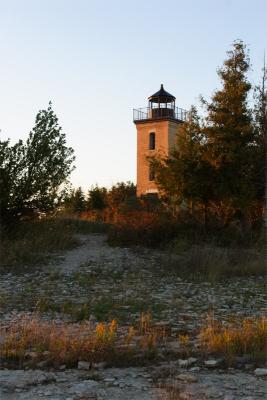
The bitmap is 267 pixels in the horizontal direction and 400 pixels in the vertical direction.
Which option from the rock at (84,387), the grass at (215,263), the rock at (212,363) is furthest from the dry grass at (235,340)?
the grass at (215,263)

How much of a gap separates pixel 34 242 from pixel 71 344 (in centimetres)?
Answer: 1196

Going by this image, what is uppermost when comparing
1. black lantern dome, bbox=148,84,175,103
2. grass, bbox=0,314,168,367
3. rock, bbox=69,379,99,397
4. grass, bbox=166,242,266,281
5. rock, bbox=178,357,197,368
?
black lantern dome, bbox=148,84,175,103

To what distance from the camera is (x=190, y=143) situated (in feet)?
73.7

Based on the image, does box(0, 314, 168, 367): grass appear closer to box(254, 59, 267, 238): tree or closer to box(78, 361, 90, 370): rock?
box(78, 361, 90, 370): rock

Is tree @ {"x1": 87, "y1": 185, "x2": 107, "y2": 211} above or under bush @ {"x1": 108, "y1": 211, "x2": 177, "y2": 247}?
above

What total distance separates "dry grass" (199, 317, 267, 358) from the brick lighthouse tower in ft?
121

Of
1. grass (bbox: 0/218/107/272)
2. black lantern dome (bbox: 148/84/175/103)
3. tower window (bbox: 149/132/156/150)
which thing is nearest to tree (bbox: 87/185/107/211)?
tower window (bbox: 149/132/156/150)

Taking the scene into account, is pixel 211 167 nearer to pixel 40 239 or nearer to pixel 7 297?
pixel 40 239

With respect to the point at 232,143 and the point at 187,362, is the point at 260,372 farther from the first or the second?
the point at 232,143

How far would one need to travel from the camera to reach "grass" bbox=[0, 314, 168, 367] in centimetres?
700

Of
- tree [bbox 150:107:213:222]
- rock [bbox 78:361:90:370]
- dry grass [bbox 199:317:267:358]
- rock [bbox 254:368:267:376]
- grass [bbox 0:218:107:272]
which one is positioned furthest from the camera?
tree [bbox 150:107:213:222]

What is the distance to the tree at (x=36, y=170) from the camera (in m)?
19.6

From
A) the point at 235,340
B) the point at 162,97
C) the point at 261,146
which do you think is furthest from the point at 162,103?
the point at 235,340

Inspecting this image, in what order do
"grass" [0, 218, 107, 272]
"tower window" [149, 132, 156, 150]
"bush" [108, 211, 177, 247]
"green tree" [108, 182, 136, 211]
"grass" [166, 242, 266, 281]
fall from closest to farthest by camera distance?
"grass" [166, 242, 266, 281] → "grass" [0, 218, 107, 272] → "bush" [108, 211, 177, 247] → "green tree" [108, 182, 136, 211] → "tower window" [149, 132, 156, 150]
